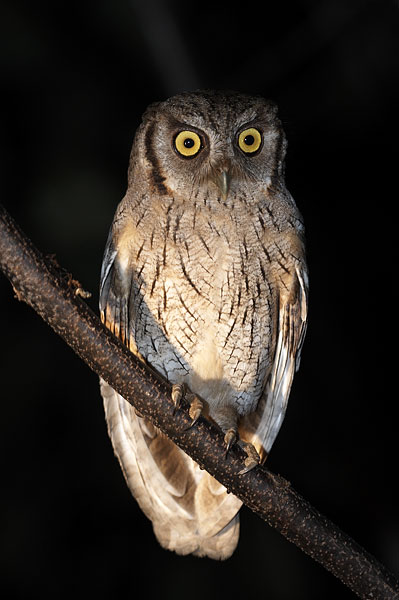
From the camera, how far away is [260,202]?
1793 millimetres

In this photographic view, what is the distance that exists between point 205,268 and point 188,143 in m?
0.31

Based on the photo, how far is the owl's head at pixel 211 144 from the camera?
5.39 ft

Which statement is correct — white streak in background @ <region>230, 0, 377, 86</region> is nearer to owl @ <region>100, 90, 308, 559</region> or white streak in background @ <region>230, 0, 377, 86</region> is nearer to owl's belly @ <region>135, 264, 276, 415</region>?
owl @ <region>100, 90, 308, 559</region>

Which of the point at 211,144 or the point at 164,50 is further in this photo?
the point at 164,50

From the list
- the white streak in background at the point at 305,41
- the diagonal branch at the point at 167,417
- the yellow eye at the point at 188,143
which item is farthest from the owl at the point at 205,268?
the white streak in background at the point at 305,41

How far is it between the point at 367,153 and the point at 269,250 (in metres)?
1.20

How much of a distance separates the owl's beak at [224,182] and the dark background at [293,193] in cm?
87

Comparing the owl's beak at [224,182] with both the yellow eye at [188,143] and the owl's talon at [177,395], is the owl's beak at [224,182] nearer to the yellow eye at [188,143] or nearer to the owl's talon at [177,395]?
the yellow eye at [188,143]

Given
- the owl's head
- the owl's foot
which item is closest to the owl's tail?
the owl's foot

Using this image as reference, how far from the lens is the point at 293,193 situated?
Result: 2830 mm

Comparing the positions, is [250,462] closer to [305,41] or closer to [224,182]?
[224,182]

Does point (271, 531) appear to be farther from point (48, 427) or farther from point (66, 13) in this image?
point (66, 13)

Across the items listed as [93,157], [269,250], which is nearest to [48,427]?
[93,157]

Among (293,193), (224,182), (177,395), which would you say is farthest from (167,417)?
(293,193)
